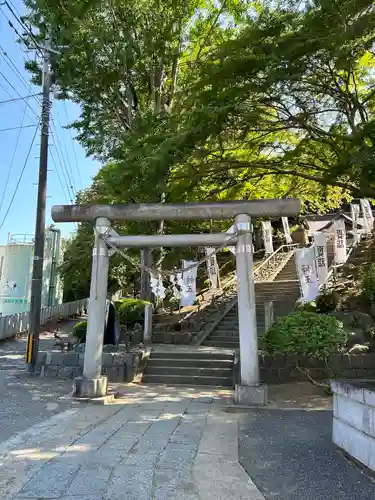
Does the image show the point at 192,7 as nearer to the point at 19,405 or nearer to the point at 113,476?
the point at 19,405

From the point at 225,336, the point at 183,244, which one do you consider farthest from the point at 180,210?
the point at 225,336

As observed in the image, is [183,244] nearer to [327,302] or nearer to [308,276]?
[308,276]

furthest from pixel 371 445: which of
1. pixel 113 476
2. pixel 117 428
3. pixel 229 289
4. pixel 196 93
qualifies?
pixel 229 289

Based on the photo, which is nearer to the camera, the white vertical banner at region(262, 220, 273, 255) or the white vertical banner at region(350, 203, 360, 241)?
the white vertical banner at region(350, 203, 360, 241)

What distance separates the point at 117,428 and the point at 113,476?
203 cm

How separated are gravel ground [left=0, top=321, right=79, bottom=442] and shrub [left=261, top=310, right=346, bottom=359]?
170 inches

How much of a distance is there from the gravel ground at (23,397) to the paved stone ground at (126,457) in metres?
0.36

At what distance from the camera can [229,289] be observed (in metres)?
21.0

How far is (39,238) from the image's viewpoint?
11.3m

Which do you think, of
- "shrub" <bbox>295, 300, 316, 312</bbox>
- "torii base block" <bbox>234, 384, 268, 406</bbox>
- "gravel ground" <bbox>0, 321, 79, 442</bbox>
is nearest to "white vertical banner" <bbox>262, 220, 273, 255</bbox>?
Result: "shrub" <bbox>295, 300, 316, 312</bbox>

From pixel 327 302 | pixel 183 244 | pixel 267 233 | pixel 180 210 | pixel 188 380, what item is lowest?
pixel 188 380

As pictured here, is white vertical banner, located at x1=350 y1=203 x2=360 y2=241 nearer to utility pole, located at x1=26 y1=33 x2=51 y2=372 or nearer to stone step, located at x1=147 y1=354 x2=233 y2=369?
stone step, located at x1=147 y1=354 x2=233 y2=369

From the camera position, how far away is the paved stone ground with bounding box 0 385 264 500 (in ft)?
11.7

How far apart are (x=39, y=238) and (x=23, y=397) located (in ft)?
15.5
